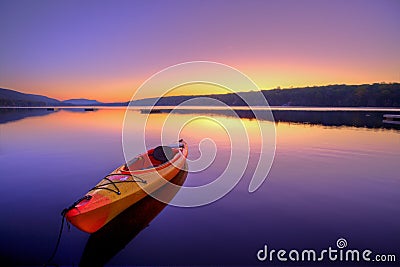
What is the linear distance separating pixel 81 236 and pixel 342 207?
8.17 meters

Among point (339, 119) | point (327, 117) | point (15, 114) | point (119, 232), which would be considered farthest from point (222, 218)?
point (15, 114)

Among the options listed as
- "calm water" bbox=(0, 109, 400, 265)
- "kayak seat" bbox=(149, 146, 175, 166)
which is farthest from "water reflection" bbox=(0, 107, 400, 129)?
"kayak seat" bbox=(149, 146, 175, 166)

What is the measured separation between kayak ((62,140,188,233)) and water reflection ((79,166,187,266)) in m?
0.34

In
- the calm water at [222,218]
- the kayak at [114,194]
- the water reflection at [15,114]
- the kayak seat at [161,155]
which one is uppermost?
the water reflection at [15,114]

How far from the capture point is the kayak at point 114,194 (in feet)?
16.7

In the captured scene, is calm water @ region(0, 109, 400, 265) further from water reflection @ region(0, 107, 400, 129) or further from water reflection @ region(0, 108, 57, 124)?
water reflection @ region(0, 108, 57, 124)

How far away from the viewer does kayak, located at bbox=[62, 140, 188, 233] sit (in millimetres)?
5094

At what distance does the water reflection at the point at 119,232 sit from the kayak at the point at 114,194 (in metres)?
0.34

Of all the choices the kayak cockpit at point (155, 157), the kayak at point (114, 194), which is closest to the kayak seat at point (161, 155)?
the kayak cockpit at point (155, 157)

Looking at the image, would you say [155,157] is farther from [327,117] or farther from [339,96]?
[339,96]

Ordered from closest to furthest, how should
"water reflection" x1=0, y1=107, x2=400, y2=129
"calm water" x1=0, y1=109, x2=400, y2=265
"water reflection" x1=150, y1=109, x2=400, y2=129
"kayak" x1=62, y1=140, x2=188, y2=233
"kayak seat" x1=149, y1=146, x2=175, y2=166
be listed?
"kayak" x1=62, y1=140, x2=188, y2=233
"calm water" x1=0, y1=109, x2=400, y2=265
"kayak seat" x1=149, y1=146, x2=175, y2=166
"water reflection" x1=150, y1=109, x2=400, y2=129
"water reflection" x1=0, y1=107, x2=400, y2=129

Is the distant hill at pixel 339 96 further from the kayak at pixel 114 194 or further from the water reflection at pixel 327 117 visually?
the kayak at pixel 114 194

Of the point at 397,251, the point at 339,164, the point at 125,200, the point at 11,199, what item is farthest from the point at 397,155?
the point at 11,199

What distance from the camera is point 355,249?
217 inches
